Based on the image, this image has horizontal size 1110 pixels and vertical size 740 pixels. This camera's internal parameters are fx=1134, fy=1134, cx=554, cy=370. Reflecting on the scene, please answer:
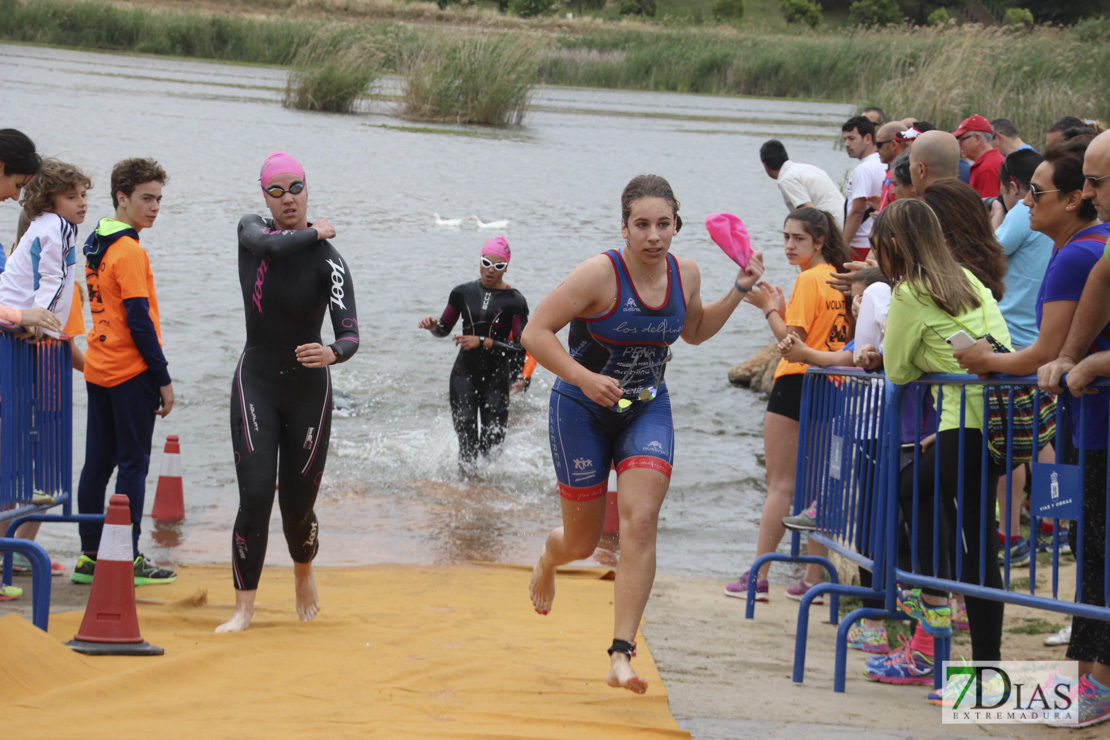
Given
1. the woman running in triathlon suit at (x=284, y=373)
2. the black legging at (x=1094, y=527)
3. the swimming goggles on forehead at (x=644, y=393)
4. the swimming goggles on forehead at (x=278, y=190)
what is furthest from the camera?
the swimming goggles on forehead at (x=278, y=190)

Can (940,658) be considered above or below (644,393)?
below

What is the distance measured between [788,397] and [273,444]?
2.86 meters

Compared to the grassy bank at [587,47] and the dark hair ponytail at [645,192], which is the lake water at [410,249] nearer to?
the grassy bank at [587,47]

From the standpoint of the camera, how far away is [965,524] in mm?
4621

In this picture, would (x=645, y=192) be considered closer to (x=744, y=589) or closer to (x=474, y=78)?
(x=744, y=589)

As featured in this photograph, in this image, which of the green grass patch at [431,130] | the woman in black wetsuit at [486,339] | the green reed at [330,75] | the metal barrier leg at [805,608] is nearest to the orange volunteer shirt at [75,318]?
the woman in black wetsuit at [486,339]

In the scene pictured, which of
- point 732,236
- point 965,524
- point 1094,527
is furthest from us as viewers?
point 732,236

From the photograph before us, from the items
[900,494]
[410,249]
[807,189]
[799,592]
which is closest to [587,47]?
[410,249]

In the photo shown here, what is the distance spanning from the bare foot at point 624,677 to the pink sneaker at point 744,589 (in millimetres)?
2276

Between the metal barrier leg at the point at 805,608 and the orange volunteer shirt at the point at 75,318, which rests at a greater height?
the orange volunteer shirt at the point at 75,318

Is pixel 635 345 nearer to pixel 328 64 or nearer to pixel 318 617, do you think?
pixel 318 617

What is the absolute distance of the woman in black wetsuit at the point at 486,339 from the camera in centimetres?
923

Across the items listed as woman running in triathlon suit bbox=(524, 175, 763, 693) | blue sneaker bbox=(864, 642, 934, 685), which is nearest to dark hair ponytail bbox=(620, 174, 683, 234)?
woman running in triathlon suit bbox=(524, 175, 763, 693)

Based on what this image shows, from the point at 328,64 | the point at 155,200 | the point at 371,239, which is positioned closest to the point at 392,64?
the point at 328,64
